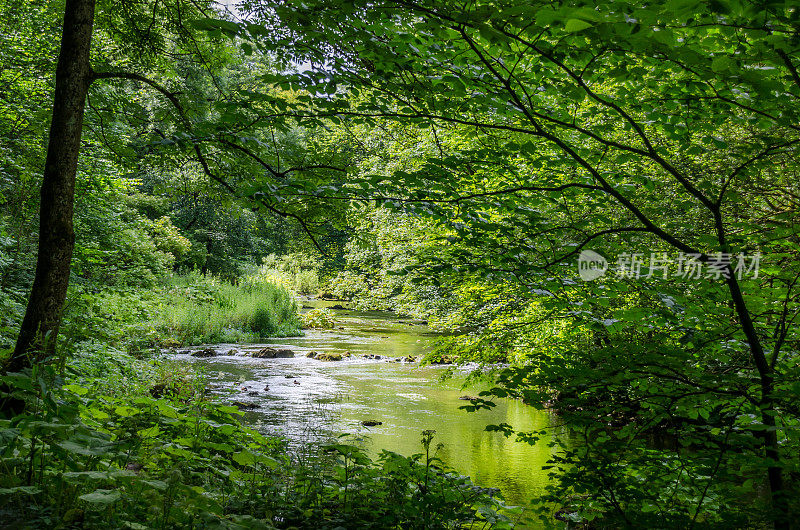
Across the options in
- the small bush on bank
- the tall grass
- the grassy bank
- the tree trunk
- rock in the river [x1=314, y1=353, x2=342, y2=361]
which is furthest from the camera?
the tall grass

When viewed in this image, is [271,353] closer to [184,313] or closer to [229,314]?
[184,313]

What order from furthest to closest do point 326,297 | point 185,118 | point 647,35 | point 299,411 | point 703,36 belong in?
point 326,297 < point 299,411 < point 185,118 < point 703,36 < point 647,35

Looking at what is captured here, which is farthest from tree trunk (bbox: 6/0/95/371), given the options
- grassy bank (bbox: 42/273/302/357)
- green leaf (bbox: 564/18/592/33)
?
green leaf (bbox: 564/18/592/33)

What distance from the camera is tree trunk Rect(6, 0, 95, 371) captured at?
3277 millimetres

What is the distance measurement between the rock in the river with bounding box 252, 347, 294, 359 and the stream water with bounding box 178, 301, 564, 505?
0.34 m

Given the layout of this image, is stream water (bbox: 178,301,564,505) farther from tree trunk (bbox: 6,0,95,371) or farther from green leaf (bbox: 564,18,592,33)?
green leaf (bbox: 564,18,592,33)

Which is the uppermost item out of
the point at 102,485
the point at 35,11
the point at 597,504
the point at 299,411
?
the point at 35,11

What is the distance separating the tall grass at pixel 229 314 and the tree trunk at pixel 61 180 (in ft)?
32.1

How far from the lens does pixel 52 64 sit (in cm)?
729

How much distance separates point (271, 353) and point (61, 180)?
35.3ft

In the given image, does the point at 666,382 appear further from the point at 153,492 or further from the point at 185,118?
the point at 185,118

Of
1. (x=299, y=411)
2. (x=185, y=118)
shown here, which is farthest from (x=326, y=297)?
(x=185, y=118)

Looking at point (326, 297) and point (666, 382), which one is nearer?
point (666, 382)

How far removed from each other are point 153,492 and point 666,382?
274 cm
